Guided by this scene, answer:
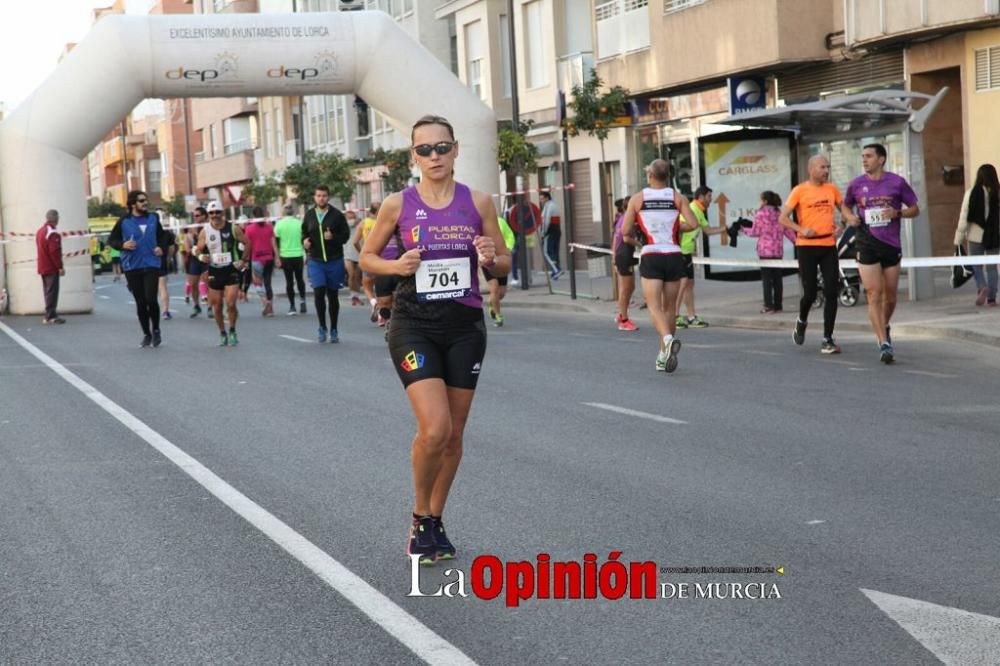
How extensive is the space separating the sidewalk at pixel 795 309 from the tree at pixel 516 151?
248 centimetres

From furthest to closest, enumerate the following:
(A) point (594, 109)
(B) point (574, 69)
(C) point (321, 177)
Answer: (C) point (321, 177)
(B) point (574, 69)
(A) point (594, 109)

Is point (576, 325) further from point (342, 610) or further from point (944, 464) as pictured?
point (342, 610)

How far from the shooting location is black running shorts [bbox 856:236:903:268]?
14.5 meters

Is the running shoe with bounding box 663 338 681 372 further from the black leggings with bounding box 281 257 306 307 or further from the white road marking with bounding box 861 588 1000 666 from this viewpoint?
the black leggings with bounding box 281 257 306 307

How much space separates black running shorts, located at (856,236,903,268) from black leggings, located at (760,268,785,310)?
677 centimetres

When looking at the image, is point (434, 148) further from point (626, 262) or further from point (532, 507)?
point (626, 262)

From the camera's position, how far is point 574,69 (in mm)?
37438

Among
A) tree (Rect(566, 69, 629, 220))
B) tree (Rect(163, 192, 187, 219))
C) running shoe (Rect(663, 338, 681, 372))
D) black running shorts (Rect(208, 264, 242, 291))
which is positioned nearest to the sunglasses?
running shoe (Rect(663, 338, 681, 372))

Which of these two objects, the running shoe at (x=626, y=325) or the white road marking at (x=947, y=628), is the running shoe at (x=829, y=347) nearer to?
the running shoe at (x=626, y=325)

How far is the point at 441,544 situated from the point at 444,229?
1.26m

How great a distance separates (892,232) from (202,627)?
9.89 meters

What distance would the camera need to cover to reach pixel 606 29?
117 ft

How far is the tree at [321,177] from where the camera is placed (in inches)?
1688

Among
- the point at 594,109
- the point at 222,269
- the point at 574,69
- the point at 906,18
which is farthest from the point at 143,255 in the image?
the point at 574,69
